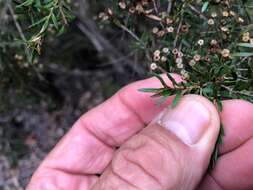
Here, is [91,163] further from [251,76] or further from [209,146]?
[251,76]

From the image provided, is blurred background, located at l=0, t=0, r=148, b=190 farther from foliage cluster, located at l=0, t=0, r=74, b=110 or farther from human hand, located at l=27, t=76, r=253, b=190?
human hand, located at l=27, t=76, r=253, b=190

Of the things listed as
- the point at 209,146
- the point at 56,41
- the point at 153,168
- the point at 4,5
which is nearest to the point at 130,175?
the point at 153,168

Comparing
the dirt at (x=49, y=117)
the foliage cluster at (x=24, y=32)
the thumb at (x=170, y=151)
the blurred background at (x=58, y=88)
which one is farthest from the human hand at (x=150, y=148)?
the dirt at (x=49, y=117)

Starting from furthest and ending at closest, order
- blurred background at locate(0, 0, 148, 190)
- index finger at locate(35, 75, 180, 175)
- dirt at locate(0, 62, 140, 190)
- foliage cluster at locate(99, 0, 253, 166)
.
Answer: dirt at locate(0, 62, 140, 190), blurred background at locate(0, 0, 148, 190), index finger at locate(35, 75, 180, 175), foliage cluster at locate(99, 0, 253, 166)

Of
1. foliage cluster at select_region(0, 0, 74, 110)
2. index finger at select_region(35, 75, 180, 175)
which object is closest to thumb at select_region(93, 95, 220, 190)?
index finger at select_region(35, 75, 180, 175)

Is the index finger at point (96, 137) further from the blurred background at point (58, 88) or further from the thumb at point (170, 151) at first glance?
the blurred background at point (58, 88)

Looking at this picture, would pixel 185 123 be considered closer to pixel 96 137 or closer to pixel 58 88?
pixel 96 137
